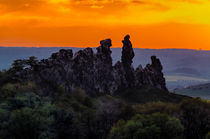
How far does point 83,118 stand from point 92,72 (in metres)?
51.0

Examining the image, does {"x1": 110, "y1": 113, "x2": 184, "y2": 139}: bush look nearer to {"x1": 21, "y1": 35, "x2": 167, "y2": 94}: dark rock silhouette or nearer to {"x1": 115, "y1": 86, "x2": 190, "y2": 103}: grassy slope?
{"x1": 21, "y1": 35, "x2": 167, "y2": 94}: dark rock silhouette

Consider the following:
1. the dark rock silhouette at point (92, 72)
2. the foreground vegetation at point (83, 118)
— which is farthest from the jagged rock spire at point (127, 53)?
the foreground vegetation at point (83, 118)

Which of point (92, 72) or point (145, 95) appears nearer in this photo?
point (92, 72)

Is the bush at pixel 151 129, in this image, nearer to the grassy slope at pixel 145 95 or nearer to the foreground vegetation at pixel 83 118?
the foreground vegetation at pixel 83 118

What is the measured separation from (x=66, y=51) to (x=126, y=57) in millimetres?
37771

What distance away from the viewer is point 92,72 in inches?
6260

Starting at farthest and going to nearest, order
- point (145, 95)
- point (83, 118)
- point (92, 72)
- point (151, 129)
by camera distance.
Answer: point (145, 95)
point (92, 72)
point (83, 118)
point (151, 129)

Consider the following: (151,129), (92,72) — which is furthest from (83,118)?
(92,72)

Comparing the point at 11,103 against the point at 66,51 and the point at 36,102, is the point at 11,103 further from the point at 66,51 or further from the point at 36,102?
the point at 66,51

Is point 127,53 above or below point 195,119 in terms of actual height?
above

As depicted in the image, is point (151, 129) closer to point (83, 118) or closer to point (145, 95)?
point (83, 118)

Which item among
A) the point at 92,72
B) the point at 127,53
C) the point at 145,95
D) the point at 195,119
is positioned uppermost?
the point at 127,53

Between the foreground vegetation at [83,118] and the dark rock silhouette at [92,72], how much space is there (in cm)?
736

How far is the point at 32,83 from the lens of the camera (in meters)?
128
